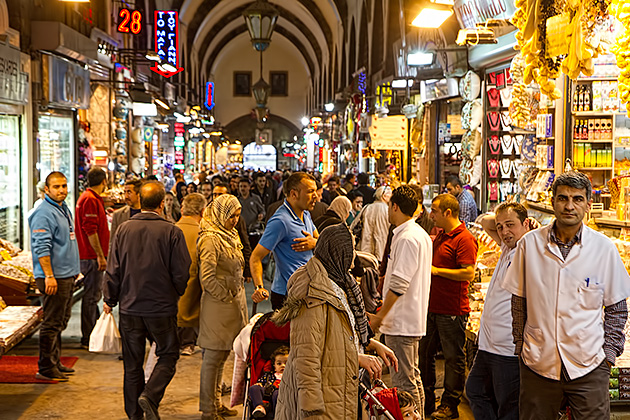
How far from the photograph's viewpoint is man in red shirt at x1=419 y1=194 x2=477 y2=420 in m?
5.21

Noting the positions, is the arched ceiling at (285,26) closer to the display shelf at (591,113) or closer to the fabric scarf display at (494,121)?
the fabric scarf display at (494,121)

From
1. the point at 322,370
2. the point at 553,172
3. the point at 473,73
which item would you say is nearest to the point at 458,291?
the point at 322,370

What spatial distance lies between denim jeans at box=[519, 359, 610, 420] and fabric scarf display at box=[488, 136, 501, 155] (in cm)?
753

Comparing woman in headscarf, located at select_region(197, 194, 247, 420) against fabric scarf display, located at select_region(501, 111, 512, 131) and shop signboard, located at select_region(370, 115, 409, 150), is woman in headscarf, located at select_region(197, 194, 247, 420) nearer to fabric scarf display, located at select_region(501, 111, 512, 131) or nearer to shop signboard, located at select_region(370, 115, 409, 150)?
fabric scarf display, located at select_region(501, 111, 512, 131)

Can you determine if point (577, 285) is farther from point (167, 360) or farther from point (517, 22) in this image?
point (517, 22)

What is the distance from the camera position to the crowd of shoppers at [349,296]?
3.38m

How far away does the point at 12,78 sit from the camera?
9.45m

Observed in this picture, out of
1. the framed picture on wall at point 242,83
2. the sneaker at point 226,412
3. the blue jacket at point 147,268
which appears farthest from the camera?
the framed picture on wall at point 242,83

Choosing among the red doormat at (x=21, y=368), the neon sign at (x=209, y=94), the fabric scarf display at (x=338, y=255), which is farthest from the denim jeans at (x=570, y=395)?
the neon sign at (x=209, y=94)

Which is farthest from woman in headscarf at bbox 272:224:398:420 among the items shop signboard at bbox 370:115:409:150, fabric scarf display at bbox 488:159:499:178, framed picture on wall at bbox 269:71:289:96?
framed picture on wall at bbox 269:71:289:96

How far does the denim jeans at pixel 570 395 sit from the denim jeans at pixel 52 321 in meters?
4.05

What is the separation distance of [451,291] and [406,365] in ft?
2.34

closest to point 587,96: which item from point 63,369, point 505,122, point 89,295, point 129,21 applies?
point 505,122

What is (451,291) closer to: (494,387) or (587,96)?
(494,387)
